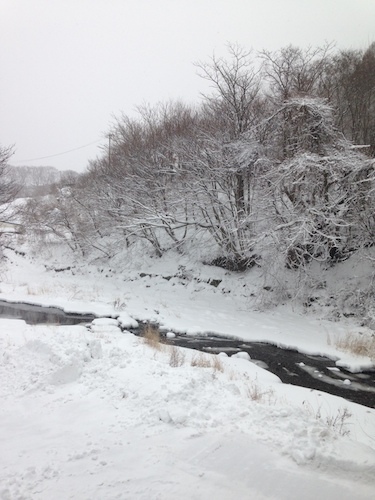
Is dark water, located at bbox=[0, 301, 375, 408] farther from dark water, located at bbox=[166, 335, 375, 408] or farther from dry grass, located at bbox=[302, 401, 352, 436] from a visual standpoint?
dry grass, located at bbox=[302, 401, 352, 436]

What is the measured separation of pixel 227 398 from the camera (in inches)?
206

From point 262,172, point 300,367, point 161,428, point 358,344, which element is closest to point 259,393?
point 161,428

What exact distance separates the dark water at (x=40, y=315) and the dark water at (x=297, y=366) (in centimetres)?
5

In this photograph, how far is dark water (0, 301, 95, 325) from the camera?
44.3 feet

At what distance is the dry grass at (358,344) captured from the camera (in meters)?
9.40

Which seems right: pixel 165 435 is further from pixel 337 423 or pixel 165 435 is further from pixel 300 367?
pixel 300 367

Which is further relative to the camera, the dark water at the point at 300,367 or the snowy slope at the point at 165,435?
the dark water at the point at 300,367

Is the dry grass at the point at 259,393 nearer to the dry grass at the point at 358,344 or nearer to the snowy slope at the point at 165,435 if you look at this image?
the snowy slope at the point at 165,435

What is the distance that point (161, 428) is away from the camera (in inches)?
173

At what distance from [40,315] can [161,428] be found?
11759 millimetres

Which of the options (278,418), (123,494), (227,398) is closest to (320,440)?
(278,418)

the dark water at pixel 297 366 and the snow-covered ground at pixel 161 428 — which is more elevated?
the snow-covered ground at pixel 161 428

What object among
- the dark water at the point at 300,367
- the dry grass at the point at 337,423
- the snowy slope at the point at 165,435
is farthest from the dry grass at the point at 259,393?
the dark water at the point at 300,367

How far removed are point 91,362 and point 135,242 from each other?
1561 centimetres
